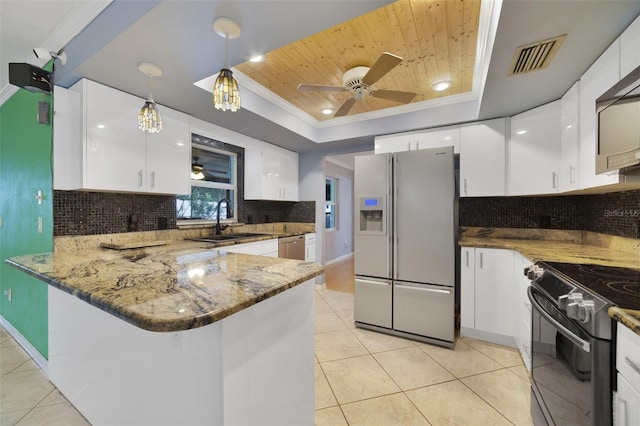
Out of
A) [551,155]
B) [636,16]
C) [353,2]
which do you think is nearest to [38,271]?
[353,2]

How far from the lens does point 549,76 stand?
1.89 meters

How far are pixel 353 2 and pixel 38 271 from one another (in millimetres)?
1939

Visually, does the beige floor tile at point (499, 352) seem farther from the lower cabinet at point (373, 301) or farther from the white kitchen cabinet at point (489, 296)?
the lower cabinet at point (373, 301)

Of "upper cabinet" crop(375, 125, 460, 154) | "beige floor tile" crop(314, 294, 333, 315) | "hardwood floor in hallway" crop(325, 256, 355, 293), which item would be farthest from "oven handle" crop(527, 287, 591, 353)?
"hardwood floor in hallway" crop(325, 256, 355, 293)

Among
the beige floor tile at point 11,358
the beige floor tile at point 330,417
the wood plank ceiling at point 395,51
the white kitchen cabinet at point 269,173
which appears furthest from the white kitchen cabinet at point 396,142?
the beige floor tile at point 11,358

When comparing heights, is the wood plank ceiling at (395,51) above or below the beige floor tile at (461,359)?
above

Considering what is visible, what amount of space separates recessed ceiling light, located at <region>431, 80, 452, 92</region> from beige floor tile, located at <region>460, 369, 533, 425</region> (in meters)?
2.58

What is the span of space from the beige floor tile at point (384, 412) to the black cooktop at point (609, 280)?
1134mm

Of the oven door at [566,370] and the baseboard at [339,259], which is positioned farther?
the baseboard at [339,259]

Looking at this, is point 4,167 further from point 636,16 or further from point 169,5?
point 636,16

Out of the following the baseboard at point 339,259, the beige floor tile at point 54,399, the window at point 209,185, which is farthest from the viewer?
the baseboard at point 339,259

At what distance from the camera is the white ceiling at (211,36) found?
132 cm

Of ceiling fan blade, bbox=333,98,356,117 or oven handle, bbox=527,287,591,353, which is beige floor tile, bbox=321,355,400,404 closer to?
oven handle, bbox=527,287,591,353

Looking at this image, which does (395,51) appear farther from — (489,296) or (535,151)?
(489,296)
